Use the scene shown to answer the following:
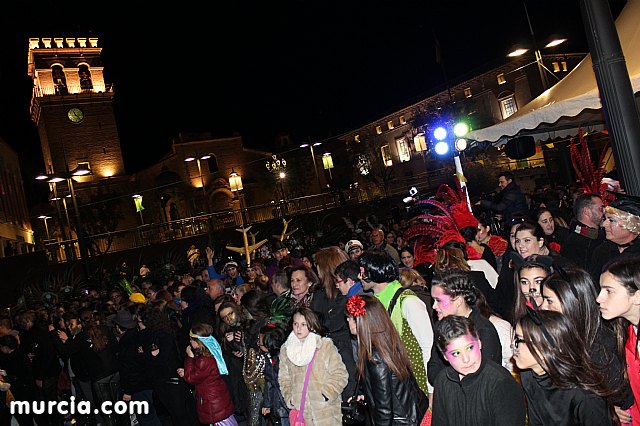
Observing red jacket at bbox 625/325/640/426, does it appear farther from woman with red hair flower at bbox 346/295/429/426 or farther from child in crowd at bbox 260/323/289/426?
child in crowd at bbox 260/323/289/426

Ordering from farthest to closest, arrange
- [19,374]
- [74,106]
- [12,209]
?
[74,106] → [12,209] → [19,374]

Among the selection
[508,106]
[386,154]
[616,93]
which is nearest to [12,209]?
[386,154]

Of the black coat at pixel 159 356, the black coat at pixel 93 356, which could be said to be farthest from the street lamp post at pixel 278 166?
the black coat at pixel 159 356

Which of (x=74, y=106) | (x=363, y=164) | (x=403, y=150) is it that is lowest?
(x=363, y=164)

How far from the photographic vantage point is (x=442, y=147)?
11.9m

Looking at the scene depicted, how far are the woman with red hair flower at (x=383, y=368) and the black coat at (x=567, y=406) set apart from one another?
1.38 meters

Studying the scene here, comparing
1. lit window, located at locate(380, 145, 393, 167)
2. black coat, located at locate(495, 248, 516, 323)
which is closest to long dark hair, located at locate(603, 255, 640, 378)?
black coat, located at locate(495, 248, 516, 323)

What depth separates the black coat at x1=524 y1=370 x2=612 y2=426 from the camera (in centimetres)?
302

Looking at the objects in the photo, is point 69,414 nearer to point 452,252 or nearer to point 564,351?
point 452,252

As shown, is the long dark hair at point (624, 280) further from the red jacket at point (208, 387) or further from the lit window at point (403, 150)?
the lit window at point (403, 150)

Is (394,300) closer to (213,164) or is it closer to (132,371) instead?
(132,371)

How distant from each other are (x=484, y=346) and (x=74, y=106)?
1876 inches

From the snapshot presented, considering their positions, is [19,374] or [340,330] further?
[19,374]

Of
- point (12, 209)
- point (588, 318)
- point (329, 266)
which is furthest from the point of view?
point (12, 209)
